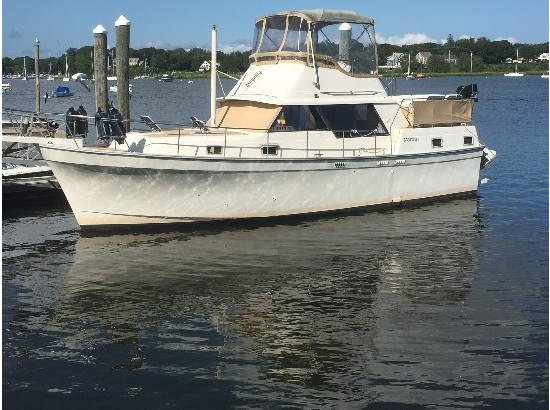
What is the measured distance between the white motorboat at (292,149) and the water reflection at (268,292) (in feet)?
2.56

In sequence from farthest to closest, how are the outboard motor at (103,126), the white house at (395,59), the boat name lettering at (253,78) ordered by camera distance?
the white house at (395,59) → the boat name lettering at (253,78) → the outboard motor at (103,126)

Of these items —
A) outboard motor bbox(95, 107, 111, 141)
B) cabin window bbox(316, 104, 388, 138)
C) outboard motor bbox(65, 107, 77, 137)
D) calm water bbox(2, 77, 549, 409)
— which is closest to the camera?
calm water bbox(2, 77, 549, 409)

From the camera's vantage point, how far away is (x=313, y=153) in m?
17.8

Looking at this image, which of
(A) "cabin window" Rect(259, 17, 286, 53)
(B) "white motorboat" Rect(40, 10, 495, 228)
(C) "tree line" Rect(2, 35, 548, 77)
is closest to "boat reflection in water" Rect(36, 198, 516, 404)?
(B) "white motorboat" Rect(40, 10, 495, 228)

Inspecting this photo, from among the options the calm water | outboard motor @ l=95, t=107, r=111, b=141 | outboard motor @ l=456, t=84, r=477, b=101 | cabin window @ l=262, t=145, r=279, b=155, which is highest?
outboard motor @ l=456, t=84, r=477, b=101

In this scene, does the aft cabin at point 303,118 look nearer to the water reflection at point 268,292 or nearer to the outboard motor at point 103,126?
the water reflection at point 268,292

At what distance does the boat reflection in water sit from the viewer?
9.25 meters

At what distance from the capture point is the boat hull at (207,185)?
15695mm

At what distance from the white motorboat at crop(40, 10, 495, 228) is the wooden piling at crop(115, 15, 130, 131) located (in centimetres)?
447

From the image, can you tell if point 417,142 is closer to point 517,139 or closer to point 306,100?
point 306,100

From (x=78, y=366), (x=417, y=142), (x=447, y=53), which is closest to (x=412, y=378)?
(x=78, y=366)

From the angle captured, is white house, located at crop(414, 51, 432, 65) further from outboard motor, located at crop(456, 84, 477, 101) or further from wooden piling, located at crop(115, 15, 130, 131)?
outboard motor, located at crop(456, 84, 477, 101)

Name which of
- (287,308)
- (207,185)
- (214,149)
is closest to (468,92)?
(214,149)

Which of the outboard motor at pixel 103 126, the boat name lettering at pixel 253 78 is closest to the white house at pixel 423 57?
the boat name lettering at pixel 253 78
